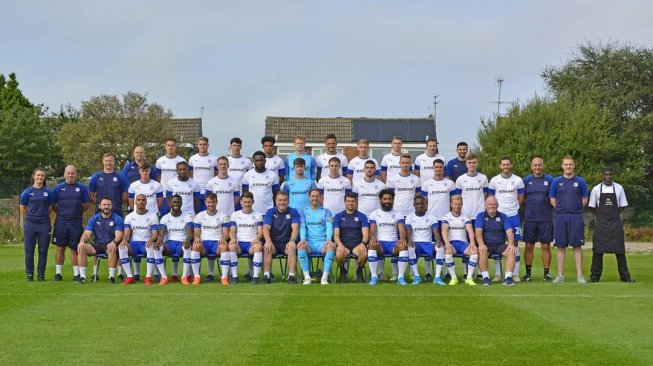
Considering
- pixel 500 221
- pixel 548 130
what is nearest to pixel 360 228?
pixel 500 221

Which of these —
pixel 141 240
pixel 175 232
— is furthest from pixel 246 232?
pixel 141 240

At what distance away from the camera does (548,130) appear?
3828 cm

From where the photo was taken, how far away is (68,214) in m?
14.6

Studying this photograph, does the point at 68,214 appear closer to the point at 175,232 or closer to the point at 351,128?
the point at 175,232

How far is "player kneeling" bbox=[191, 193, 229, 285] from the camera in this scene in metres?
14.0

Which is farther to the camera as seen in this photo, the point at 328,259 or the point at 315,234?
the point at 315,234

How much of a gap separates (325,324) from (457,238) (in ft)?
18.2

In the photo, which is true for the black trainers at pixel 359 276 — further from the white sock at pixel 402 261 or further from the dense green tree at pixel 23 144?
the dense green tree at pixel 23 144

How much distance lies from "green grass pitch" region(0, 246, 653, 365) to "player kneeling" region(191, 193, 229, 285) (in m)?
0.77

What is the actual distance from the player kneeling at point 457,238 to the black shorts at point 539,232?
1190 millimetres

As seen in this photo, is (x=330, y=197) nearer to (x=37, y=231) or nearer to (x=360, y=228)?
(x=360, y=228)

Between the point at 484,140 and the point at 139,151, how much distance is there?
2696 centimetres

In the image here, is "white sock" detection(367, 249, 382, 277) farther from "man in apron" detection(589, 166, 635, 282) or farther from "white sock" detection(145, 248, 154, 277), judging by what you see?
"man in apron" detection(589, 166, 635, 282)

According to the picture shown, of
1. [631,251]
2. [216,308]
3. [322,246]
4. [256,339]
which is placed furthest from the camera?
[631,251]
